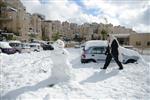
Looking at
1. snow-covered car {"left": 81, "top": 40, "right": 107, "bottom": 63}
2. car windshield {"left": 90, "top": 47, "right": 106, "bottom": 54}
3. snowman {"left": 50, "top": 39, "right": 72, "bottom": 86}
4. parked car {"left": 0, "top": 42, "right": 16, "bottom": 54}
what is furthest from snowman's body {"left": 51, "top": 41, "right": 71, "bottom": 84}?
parked car {"left": 0, "top": 42, "right": 16, "bottom": 54}

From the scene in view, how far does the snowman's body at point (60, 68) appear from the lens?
27.3ft

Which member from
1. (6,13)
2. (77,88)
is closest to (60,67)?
(77,88)

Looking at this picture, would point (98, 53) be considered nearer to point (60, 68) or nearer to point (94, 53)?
point (94, 53)

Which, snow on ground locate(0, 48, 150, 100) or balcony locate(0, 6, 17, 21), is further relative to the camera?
balcony locate(0, 6, 17, 21)

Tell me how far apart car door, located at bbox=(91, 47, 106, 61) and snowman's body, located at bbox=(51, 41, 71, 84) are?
620cm

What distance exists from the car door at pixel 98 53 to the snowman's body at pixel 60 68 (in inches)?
244

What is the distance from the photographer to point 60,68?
8.39 metres

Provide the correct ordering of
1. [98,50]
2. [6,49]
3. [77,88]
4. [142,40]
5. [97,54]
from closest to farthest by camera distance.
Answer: [77,88]
[97,54]
[98,50]
[6,49]
[142,40]

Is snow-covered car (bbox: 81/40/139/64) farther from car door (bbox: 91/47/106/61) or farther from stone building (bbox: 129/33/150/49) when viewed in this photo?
stone building (bbox: 129/33/150/49)

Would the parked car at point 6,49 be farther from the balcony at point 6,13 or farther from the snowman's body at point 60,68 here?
the balcony at point 6,13

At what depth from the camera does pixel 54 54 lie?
8.65 m

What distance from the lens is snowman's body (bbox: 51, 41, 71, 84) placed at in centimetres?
833

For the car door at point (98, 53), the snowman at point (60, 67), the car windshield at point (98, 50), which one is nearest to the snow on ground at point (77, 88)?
the snowman at point (60, 67)

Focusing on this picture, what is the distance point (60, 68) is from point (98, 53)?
6.68m
